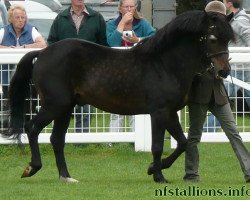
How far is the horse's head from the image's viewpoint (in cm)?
A: 1043

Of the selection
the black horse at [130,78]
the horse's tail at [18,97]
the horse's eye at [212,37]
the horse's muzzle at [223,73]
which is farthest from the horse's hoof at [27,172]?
the horse's eye at [212,37]

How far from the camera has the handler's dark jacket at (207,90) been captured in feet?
35.6

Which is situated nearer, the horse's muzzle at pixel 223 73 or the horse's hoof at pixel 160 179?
the horse's muzzle at pixel 223 73

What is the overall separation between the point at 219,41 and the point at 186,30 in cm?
A: 39

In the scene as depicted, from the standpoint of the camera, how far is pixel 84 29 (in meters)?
13.9

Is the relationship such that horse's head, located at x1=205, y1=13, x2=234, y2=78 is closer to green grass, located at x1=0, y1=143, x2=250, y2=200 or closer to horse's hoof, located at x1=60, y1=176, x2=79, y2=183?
green grass, located at x1=0, y1=143, x2=250, y2=200

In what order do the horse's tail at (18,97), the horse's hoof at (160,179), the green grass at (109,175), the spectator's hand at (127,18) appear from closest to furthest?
1. the green grass at (109,175)
2. the horse's hoof at (160,179)
3. the horse's tail at (18,97)
4. the spectator's hand at (127,18)

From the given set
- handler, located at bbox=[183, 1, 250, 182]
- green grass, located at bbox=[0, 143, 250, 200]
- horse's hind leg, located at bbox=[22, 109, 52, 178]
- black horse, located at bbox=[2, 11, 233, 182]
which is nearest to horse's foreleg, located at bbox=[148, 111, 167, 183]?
black horse, located at bbox=[2, 11, 233, 182]

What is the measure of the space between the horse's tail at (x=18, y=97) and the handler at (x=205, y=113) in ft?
6.17

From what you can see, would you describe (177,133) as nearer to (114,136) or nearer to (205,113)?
(205,113)

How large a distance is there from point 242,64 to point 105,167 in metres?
2.42

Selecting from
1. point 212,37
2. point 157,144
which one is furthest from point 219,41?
point 157,144

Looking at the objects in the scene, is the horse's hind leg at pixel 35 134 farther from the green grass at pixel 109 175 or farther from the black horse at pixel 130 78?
the green grass at pixel 109 175

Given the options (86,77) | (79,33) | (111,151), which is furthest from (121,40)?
(86,77)
